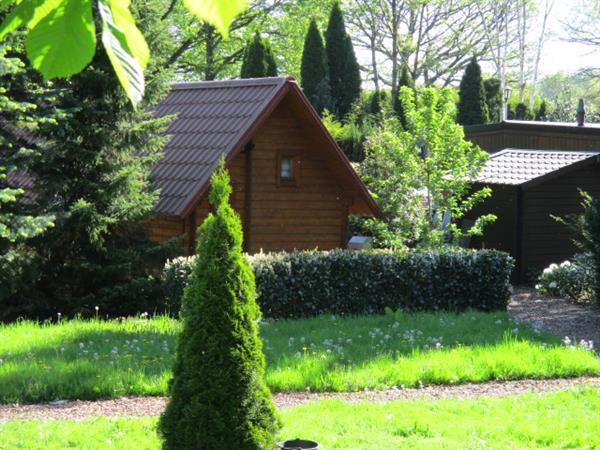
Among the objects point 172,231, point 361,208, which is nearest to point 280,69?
point 361,208

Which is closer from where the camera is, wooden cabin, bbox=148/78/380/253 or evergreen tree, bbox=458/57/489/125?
wooden cabin, bbox=148/78/380/253

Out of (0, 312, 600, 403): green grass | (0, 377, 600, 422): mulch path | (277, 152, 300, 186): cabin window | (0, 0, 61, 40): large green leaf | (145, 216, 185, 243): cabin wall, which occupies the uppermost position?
(277, 152, 300, 186): cabin window

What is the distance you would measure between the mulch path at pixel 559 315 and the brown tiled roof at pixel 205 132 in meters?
6.14

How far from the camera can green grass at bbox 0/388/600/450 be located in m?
7.17

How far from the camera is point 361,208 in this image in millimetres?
21391

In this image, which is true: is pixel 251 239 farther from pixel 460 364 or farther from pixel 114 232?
pixel 460 364

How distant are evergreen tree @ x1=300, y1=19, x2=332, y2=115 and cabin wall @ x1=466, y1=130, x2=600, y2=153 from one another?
533 cm

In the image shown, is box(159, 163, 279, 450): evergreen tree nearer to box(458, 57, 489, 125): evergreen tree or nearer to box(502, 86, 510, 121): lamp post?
box(502, 86, 510, 121): lamp post

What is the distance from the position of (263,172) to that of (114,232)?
4.18 metres

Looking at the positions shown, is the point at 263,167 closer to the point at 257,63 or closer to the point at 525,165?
the point at 525,165

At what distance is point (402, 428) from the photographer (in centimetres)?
769

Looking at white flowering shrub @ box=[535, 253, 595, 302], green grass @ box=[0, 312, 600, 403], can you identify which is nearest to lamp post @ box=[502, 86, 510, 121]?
white flowering shrub @ box=[535, 253, 595, 302]

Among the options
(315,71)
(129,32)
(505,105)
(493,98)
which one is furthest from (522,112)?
(129,32)

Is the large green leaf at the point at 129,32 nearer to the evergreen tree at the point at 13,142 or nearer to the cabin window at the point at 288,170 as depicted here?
the evergreen tree at the point at 13,142
